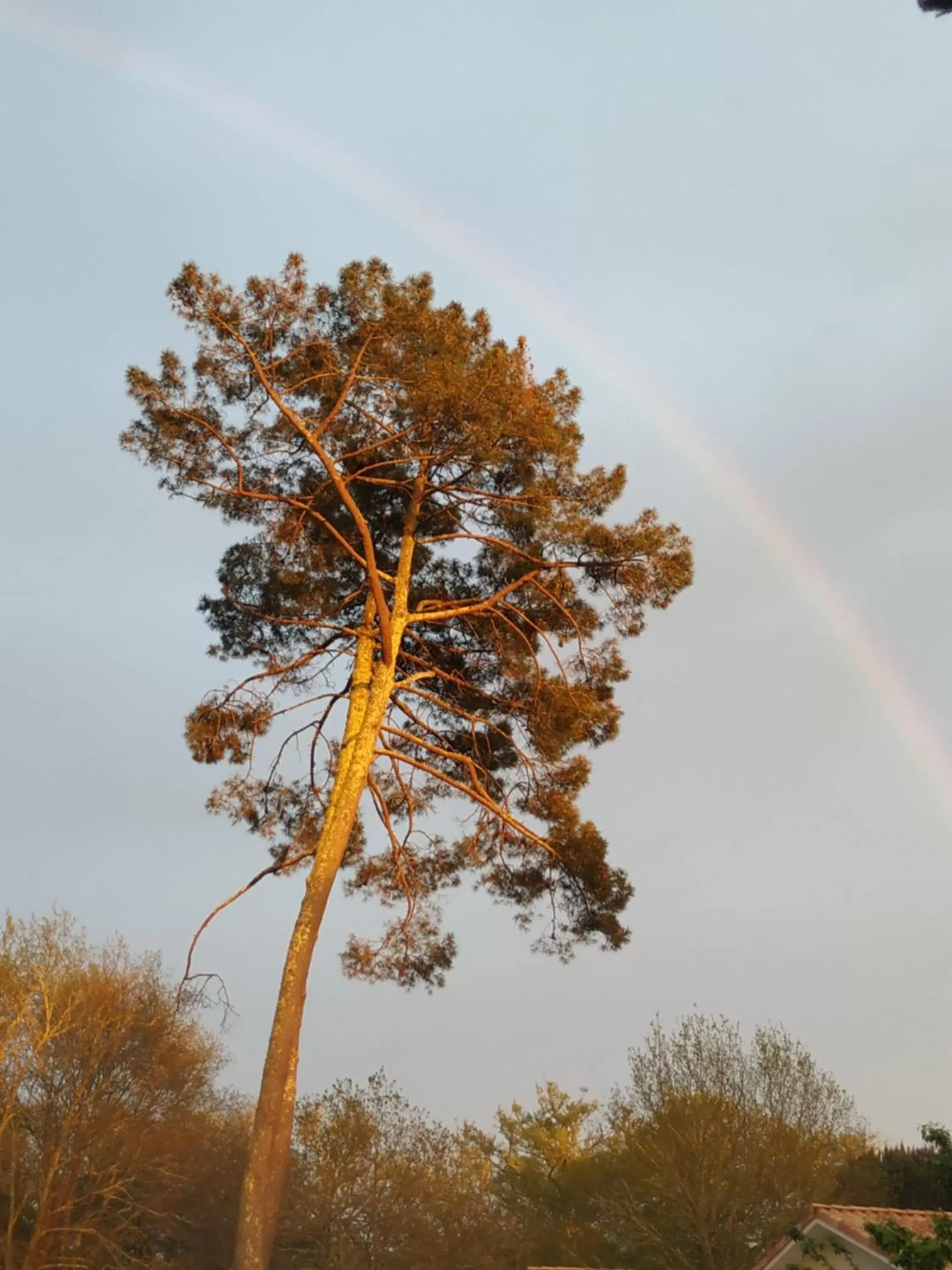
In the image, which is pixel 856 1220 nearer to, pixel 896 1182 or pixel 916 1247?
pixel 916 1247

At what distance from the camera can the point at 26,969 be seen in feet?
83.5

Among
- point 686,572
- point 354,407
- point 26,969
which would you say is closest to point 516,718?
point 686,572

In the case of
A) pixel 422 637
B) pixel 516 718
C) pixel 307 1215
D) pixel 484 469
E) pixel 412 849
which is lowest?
pixel 307 1215

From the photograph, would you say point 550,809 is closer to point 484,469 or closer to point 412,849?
point 412,849

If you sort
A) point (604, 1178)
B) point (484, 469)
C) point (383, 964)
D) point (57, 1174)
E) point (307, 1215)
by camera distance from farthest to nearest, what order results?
point (604, 1178)
point (307, 1215)
point (57, 1174)
point (484, 469)
point (383, 964)

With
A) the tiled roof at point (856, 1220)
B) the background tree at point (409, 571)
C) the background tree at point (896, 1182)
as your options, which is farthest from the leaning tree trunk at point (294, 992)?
the background tree at point (896, 1182)

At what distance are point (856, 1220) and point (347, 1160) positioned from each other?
15269mm

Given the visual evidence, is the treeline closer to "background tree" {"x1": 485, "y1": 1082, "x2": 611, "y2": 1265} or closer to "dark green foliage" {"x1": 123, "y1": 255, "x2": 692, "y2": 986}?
"background tree" {"x1": 485, "y1": 1082, "x2": 611, "y2": 1265}

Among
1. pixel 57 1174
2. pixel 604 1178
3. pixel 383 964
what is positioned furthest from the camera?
pixel 604 1178

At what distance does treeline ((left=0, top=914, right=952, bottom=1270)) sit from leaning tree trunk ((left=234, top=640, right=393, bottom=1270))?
Answer: 11095mm

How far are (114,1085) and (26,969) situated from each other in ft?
10.8

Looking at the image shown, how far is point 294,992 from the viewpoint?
12.2 m

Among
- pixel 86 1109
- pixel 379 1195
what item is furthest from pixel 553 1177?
pixel 86 1109

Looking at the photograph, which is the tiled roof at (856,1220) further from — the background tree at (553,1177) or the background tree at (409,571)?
the background tree at (553,1177)
